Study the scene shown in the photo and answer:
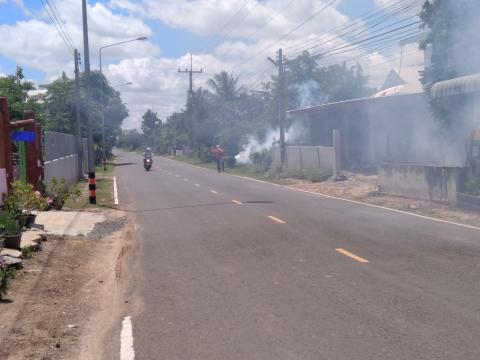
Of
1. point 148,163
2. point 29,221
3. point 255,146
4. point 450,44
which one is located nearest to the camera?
point 29,221

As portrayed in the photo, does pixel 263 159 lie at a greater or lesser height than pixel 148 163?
greater

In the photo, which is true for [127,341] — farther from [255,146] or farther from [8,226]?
[255,146]

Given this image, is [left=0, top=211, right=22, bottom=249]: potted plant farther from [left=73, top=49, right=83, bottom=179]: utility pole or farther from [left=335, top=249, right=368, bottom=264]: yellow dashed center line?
[left=73, top=49, right=83, bottom=179]: utility pole

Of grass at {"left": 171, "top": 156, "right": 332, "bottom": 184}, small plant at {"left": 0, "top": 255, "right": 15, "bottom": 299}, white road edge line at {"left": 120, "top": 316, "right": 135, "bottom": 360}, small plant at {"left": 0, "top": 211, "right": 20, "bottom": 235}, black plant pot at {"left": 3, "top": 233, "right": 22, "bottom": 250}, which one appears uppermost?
small plant at {"left": 0, "top": 211, "right": 20, "bottom": 235}

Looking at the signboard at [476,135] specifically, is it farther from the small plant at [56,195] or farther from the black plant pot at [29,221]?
the black plant pot at [29,221]

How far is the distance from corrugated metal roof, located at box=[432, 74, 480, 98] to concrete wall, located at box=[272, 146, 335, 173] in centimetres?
1124

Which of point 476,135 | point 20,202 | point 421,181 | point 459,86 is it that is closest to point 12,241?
point 20,202

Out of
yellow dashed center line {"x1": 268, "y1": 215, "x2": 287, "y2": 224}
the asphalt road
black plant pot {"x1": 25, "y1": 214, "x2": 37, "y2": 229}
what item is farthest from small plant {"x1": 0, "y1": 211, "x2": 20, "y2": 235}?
yellow dashed center line {"x1": 268, "y1": 215, "x2": 287, "y2": 224}

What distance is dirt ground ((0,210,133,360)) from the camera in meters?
6.00

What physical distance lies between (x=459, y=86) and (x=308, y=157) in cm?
1681

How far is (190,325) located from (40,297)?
2517 mm

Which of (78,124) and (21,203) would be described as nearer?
(21,203)

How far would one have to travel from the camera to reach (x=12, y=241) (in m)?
10.3

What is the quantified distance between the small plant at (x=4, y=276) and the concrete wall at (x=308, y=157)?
79.3 feet
